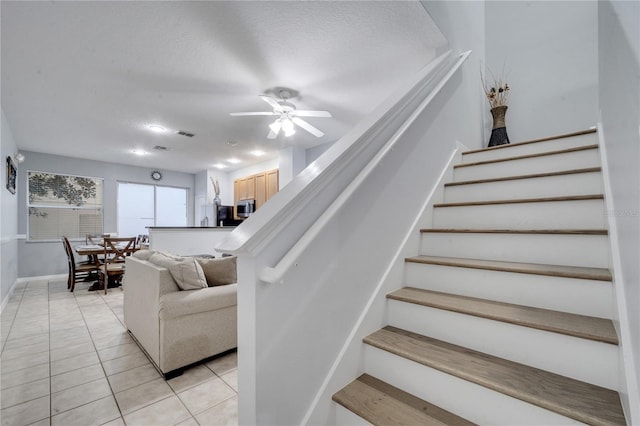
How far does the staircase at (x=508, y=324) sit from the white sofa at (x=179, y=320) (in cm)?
136

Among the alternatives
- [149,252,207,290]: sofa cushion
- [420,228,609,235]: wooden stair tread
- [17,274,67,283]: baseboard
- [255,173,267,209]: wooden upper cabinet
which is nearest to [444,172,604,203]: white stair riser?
[420,228,609,235]: wooden stair tread

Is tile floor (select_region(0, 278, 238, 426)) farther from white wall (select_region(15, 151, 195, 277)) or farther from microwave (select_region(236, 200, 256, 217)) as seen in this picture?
microwave (select_region(236, 200, 256, 217))

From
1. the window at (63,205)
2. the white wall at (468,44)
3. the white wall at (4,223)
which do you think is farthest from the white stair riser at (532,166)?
the window at (63,205)

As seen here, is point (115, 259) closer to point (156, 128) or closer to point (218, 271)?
point (156, 128)

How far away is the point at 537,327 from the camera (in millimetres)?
1080

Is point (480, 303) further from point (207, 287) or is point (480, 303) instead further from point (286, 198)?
point (207, 287)

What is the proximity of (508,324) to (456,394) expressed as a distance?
36 cm

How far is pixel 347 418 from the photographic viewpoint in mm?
1164

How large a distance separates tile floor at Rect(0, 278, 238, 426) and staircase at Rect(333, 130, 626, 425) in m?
1.07

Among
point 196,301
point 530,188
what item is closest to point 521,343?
point 530,188

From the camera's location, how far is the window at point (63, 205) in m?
5.77

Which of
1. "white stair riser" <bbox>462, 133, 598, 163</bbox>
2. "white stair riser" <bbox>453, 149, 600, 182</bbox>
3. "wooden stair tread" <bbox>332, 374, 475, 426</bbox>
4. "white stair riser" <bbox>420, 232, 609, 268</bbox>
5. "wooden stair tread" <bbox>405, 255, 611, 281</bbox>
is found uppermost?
"white stair riser" <bbox>462, 133, 598, 163</bbox>

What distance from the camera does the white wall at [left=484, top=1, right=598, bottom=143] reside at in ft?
9.39

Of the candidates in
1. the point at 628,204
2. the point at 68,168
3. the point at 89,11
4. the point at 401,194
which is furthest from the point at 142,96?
the point at 68,168
